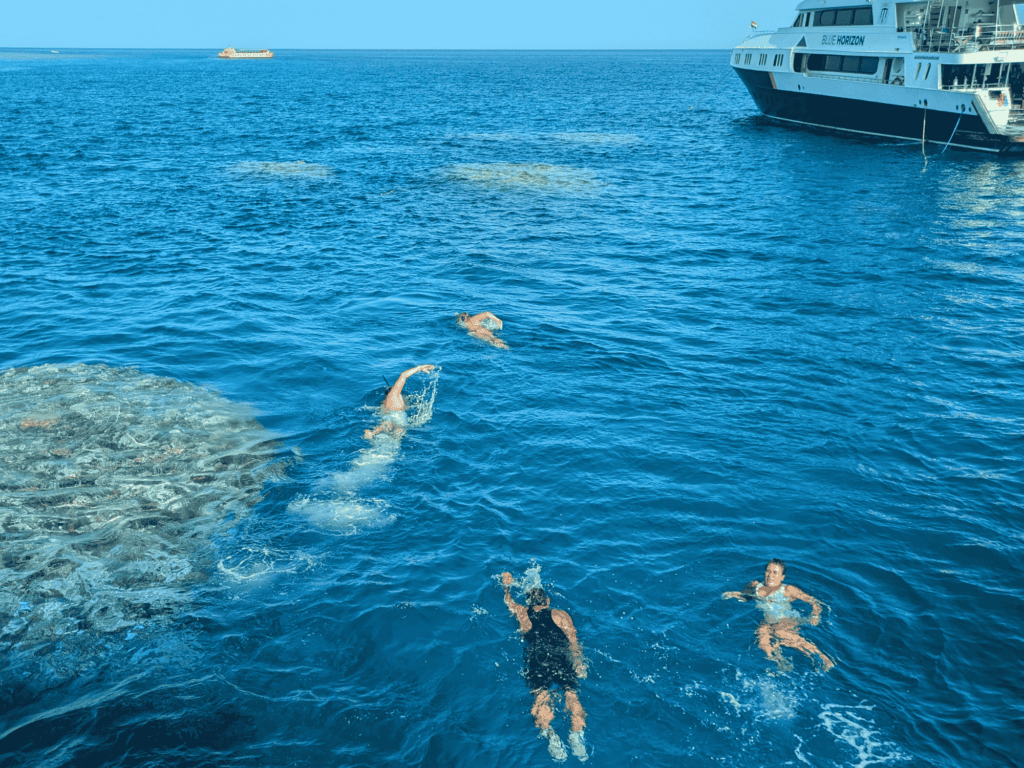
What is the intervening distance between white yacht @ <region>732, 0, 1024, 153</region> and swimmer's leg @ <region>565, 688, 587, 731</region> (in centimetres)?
4956

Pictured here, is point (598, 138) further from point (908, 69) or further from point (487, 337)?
point (487, 337)

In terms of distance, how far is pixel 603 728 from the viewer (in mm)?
8734

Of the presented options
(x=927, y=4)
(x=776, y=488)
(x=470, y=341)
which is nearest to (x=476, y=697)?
(x=776, y=488)

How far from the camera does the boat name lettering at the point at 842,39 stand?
172ft

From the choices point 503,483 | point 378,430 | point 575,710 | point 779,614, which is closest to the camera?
point 575,710

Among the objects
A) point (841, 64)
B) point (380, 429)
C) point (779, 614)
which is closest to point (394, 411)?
point (380, 429)

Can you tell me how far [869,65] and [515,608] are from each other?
5559 cm

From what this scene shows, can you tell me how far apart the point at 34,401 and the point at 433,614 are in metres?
11.6

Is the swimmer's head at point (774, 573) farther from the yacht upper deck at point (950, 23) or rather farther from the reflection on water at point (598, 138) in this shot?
the reflection on water at point (598, 138)

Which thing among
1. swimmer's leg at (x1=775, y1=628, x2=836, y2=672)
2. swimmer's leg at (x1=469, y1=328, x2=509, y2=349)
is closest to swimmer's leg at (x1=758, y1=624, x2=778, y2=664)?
swimmer's leg at (x1=775, y1=628, x2=836, y2=672)

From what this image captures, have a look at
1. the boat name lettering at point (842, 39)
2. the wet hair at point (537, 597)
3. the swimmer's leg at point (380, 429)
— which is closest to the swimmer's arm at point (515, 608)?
the wet hair at point (537, 597)

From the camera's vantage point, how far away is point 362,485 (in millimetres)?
13633

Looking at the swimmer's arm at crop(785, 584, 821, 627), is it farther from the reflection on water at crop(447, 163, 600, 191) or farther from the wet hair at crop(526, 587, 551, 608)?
the reflection on water at crop(447, 163, 600, 191)

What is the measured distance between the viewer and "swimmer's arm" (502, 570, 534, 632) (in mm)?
10305
